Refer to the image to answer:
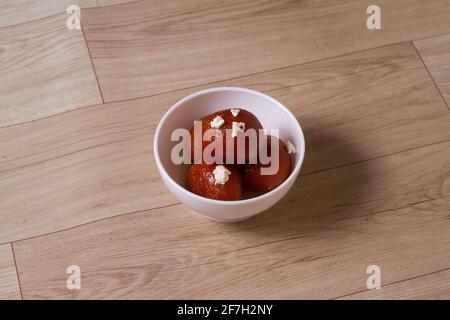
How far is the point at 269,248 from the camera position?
2.62ft

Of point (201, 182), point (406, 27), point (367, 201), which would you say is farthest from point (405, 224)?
point (406, 27)

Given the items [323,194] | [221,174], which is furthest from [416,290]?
[221,174]

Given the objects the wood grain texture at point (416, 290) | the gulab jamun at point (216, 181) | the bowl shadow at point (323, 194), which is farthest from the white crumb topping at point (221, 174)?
the wood grain texture at point (416, 290)

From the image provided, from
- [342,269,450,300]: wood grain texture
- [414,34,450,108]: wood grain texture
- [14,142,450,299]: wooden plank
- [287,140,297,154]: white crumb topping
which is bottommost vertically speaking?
[342,269,450,300]: wood grain texture

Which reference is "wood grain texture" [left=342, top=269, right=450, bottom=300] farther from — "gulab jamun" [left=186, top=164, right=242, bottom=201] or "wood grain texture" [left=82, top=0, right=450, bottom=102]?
"wood grain texture" [left=82, top=0, right=450, bottom=102]

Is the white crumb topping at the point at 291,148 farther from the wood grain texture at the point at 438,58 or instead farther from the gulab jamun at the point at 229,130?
the wood grain texture at the point at 438,58

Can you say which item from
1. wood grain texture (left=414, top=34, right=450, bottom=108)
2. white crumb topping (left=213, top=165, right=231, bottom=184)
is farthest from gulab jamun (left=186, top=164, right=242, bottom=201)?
wood grain texture (left=414, top=34, right=450, bottom=108)

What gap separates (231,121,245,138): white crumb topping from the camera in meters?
0.74

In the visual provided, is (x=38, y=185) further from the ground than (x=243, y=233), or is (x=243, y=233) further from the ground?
(x=38, y=185)

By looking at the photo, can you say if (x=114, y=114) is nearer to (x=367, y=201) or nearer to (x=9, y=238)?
(x=9, y=238)

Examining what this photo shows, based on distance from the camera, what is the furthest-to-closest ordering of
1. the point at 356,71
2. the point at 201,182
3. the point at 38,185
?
the point at 356,71
the point at 38,185
the point at 201,182

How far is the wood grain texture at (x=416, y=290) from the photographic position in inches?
30.0

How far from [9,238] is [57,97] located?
0.82 ft

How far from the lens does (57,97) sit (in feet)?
3.14
